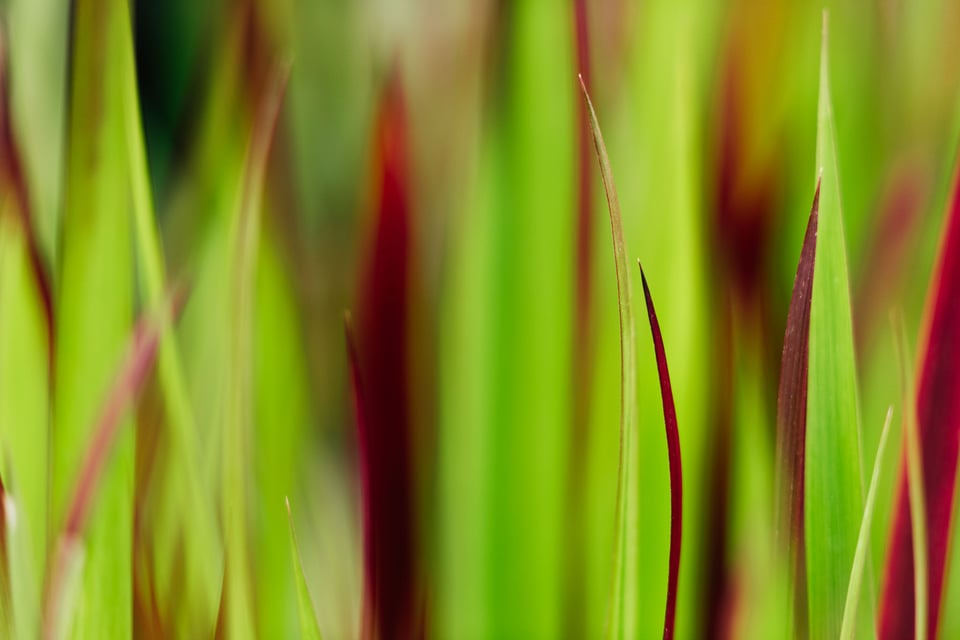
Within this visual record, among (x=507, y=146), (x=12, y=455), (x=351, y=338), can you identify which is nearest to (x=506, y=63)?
(x=507, y=146)

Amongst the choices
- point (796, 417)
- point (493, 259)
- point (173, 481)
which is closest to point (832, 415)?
point (796, 417)

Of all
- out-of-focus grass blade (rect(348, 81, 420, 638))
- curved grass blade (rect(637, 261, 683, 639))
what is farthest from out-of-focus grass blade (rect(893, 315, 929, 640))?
out-of-focus grass blade (rect(348, 81, 420, 638))

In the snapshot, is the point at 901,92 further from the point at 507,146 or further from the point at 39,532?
the point at 39,532

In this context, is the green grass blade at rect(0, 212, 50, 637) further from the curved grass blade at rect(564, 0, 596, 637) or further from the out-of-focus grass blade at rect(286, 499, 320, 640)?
the curved grass blade at rect(564, 0, 596, 637)

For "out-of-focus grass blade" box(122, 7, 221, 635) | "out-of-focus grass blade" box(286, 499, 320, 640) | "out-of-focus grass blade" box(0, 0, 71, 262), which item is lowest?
"out-of-focus grass blade" box(286, 499, 320, 640)

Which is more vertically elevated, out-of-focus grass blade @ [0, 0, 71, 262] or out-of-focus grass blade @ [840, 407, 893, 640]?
out-of-focus grass blade @ [0, 0, 71, 262]

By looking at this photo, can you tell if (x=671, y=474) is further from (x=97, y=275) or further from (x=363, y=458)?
(x=97, y=275)
